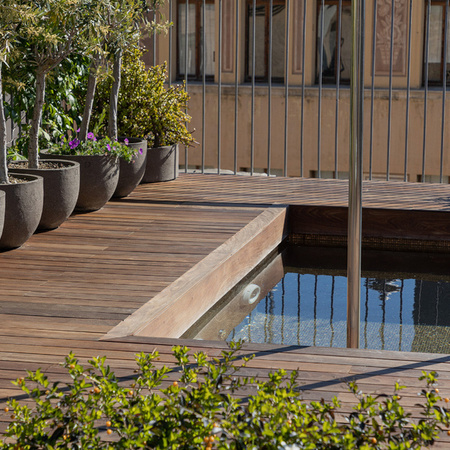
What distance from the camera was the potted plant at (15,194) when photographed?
12.2 feet

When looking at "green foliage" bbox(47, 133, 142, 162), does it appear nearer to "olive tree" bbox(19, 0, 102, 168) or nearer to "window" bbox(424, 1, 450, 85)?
"olive tree" bbox(19, 0, 102, 168)

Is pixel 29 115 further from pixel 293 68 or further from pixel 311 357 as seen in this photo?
pixel 293 68

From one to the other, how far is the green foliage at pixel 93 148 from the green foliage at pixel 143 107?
692mm

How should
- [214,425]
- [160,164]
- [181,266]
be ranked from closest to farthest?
[214,425]
[181,266]
[160,164]

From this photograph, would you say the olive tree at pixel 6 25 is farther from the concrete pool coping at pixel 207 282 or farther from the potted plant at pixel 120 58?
the concrete pool coping at pixel 207 282

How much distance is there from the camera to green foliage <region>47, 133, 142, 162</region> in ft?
15.6

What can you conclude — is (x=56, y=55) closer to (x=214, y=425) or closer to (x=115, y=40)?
(x=115, y=40)

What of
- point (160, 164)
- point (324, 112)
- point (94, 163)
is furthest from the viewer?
point (324, 112)

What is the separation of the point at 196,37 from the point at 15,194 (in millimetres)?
9805

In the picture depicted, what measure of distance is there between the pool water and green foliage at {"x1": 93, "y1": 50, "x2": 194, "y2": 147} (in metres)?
1.34

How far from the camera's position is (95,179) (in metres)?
4.61

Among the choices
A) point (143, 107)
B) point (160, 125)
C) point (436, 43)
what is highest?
point (436, 43)

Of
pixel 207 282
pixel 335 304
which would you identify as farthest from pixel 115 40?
pixel 335 304

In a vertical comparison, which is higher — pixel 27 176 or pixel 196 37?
pixel 196 37
